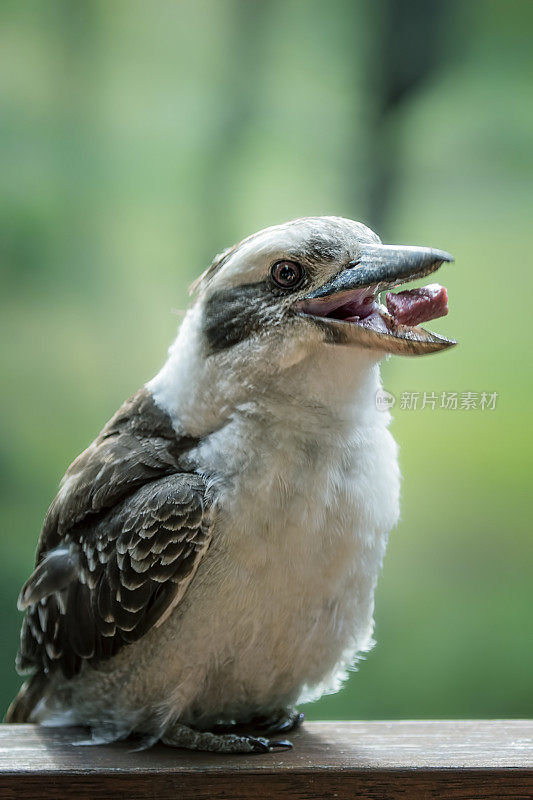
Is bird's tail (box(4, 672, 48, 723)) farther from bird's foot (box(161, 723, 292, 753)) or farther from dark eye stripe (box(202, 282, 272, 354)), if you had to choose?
dark eye stripe (box(202, 282, 272, 354))

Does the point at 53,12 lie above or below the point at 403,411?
above

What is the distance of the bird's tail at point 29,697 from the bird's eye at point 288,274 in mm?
635

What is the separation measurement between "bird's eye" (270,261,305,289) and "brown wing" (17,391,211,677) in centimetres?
24

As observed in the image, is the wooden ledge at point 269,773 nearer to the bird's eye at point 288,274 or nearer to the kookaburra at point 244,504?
the kookaburra at point 244,504

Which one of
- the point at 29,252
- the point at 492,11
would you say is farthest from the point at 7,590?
the point at 492,11

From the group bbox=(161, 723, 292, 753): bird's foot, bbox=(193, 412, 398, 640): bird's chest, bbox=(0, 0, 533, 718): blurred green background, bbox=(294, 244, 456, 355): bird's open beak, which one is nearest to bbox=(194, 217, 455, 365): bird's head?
bbox=(294, 244, 456, 355): bird's open beak

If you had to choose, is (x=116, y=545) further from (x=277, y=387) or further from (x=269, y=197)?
(x=269, y=197)

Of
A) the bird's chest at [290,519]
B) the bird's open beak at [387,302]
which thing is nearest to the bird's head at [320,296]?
the bird's open beak at [387,302]

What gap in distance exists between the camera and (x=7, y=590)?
2.02 m

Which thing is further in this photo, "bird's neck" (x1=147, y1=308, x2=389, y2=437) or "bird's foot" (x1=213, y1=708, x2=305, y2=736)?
"bird's foot" (x1=213, y1=708, x2=305, y2=736)

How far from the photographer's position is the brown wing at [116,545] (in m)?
1.07

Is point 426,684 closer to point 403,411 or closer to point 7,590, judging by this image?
point 403,411

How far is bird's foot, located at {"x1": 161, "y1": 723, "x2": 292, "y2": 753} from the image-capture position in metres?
1.13

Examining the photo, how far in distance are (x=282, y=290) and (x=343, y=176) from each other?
1.05 metres
